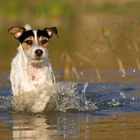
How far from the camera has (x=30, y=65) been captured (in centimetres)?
1266

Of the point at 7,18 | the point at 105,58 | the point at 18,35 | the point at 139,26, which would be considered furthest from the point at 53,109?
the point at 7,18

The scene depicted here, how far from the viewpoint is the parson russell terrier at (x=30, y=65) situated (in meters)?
12.4

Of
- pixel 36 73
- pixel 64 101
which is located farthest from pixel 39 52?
pixel 64 101

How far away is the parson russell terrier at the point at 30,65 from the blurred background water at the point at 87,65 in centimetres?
67

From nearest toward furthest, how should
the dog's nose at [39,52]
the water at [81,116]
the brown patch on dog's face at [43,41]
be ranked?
1. the water at [81,116]
2. the dog's nose at [39,52]
3. the brown patch on dog's face at [43,41]

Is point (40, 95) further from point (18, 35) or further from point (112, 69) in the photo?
point (112, 69)

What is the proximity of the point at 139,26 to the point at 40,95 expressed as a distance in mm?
2983

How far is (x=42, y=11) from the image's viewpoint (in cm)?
3503

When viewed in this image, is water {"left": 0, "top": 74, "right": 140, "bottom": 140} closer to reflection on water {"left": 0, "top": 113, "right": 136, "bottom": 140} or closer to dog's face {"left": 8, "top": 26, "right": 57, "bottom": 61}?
reflection on water {"left": 0, "top": 113, "right": 136, "bottom": 140}

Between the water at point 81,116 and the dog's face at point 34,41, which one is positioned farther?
the dog's face at point 34,41

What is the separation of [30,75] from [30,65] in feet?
0.50

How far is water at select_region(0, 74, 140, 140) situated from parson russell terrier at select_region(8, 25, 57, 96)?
29 cm

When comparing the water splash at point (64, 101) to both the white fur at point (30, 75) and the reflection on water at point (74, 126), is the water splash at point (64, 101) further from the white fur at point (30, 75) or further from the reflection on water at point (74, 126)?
the reflection on water at point (74, 126)

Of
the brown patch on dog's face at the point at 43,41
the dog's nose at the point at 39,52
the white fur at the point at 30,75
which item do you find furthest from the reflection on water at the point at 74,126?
the brown patch on dog's face at the point at 43,41
